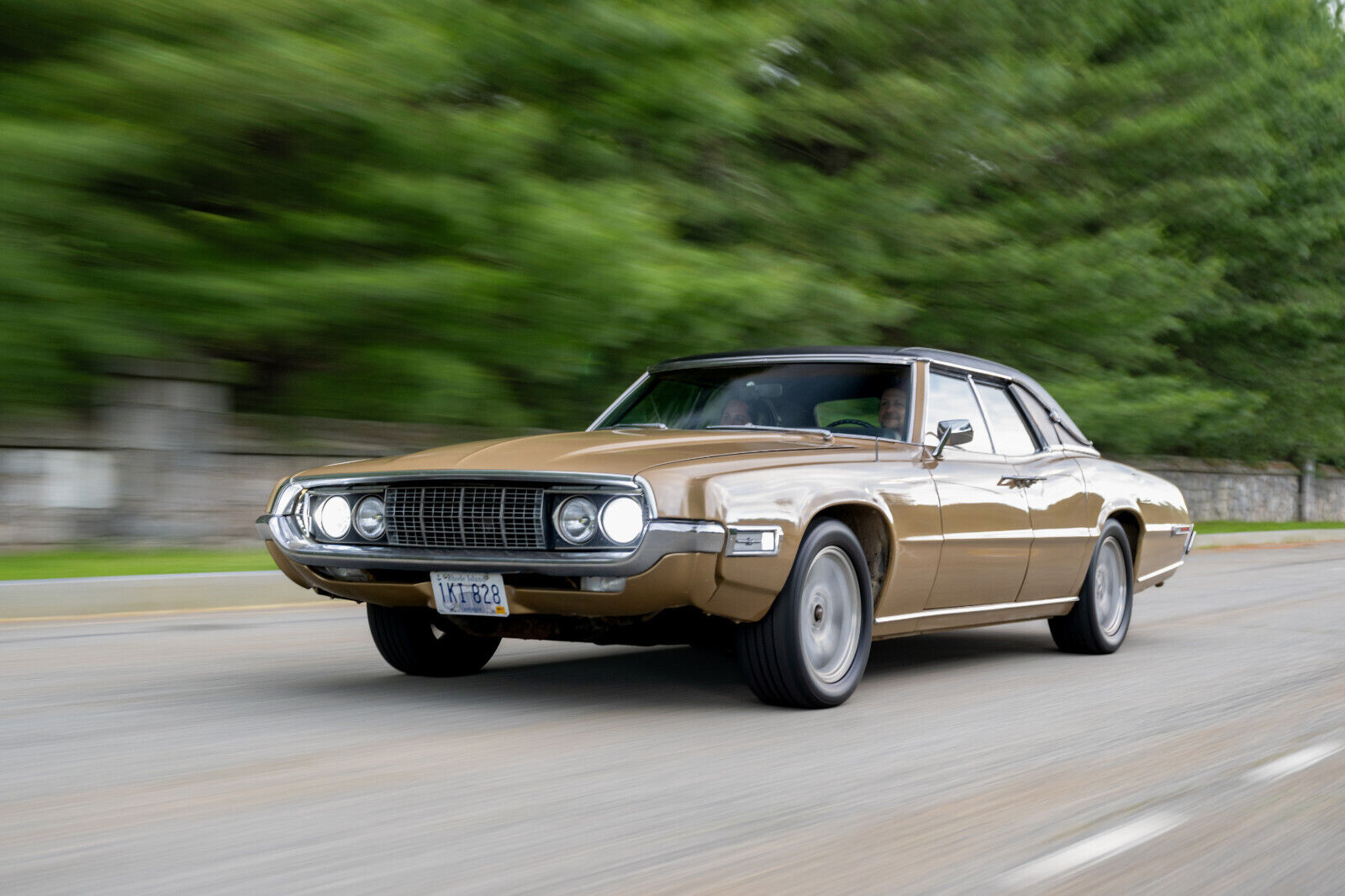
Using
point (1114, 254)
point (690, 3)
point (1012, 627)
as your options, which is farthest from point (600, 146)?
point (1114, 254)

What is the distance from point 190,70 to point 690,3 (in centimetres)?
494

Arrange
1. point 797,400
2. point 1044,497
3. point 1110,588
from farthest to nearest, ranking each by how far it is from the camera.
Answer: point 1110,588
point 1044,497
point 797,400

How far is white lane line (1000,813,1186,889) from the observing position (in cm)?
364

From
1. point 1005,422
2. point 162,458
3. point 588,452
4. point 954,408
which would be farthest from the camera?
point 162,458

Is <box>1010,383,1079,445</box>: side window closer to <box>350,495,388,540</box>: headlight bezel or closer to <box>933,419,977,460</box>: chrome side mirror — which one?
<box>933,419,977,460</box>: chrome side mirror

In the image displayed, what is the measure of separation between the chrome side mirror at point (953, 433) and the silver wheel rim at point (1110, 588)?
1.86 m

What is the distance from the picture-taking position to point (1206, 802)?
14.8 ft

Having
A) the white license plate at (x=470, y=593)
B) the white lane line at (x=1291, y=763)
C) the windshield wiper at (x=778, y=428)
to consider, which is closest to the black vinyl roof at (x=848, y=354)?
the windshield wiper at (x=778, y=428)

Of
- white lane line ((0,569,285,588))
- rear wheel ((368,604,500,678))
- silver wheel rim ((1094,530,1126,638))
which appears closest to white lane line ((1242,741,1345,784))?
silver wheel rim ((1094,530,1126,638))

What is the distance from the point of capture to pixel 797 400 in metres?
6.97

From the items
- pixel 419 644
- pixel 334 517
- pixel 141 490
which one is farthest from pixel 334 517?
pixel 141 490

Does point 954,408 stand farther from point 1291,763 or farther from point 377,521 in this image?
point 377,521

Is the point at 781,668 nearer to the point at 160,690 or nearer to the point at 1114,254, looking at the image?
the point at 160,690

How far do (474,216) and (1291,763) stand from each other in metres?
8.54
